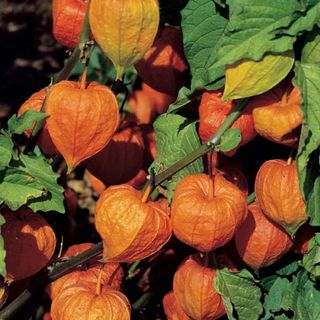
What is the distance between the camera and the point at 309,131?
192 centimetres

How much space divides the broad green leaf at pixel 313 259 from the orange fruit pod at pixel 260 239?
57mm

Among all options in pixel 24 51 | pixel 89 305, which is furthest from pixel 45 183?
pixel 24 51

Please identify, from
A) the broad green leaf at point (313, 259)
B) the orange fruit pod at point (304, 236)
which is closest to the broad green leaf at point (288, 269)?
the orange fruit pod at point (304, 236)

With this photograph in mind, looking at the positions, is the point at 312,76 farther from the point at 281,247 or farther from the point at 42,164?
the point at 42,164

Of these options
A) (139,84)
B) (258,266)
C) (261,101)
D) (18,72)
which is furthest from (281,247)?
(18,72)

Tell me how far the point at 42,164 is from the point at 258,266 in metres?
0.63

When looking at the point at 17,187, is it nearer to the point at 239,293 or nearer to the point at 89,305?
the point at 89,305

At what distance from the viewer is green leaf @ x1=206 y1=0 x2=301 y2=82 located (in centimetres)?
189

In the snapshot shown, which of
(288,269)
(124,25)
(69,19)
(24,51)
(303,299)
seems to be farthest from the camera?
(24,51)

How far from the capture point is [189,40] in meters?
2.28

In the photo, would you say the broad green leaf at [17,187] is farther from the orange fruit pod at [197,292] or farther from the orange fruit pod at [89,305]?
the orange fruit pod at [197,292]

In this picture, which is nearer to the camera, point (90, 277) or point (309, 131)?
point (309, 131)

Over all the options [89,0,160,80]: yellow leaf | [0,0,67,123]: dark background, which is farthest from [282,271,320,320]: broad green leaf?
[0,0,67,123]: dark background

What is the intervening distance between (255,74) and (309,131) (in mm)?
171
